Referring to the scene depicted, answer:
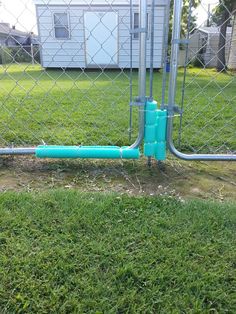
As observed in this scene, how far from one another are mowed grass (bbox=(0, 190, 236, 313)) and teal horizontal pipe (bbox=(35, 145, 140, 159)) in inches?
11.8

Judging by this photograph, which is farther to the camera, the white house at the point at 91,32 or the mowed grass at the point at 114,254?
the white house at the point at 91,32

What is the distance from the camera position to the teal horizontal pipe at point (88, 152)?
1732 mm

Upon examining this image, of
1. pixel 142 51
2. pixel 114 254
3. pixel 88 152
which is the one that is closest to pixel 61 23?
pixel 142 51

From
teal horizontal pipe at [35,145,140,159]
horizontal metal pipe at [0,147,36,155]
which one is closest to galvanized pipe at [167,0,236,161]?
teal horizontal pipe at [35,145,140,159]

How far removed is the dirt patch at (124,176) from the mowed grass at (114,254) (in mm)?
126

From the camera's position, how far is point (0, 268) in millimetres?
1064

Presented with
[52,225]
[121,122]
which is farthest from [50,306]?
[121,122]

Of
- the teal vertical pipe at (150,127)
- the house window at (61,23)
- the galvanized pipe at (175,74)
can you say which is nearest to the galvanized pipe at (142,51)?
the teal vertical pipe at (150,127)

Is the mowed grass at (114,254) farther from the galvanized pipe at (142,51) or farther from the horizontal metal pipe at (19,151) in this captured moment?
the galvanized pipe at (142,51)

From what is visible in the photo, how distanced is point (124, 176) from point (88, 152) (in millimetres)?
261

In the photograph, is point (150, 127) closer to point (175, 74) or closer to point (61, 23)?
point (175, 74)

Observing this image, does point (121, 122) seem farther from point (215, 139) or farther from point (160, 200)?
point (160, 200)

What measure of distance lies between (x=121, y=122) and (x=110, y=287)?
6.74 feet

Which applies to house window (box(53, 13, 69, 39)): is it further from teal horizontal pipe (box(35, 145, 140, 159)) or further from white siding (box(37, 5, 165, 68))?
teal horizontal pipe (box(35, 145, 140, 159))
